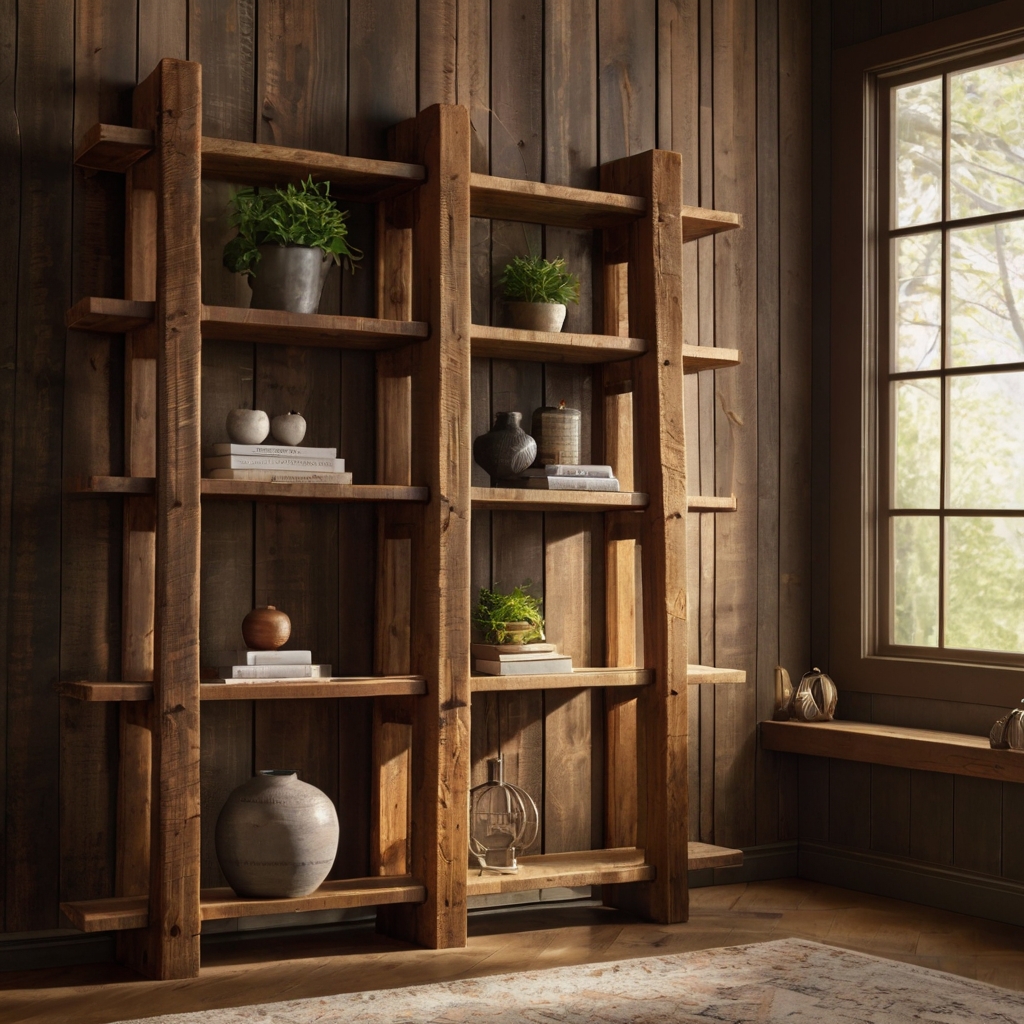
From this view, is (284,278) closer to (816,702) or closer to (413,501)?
(413,501)

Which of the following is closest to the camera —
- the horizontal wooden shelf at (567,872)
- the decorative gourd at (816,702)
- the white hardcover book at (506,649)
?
the horizontal wooden shelf at (567,872)

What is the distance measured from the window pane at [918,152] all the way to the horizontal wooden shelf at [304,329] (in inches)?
70.7

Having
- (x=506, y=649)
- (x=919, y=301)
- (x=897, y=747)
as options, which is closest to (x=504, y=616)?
(x=506, y=649)

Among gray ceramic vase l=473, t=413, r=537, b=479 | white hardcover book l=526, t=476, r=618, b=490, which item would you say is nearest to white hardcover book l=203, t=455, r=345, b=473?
gray ceramic vase l=473, t=413, r=537, b=479

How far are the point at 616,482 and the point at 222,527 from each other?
1095 mm

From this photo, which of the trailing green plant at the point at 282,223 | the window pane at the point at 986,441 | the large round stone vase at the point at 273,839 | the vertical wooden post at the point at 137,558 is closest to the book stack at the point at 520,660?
the large round stone vase at the point at 273,839

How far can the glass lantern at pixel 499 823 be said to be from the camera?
151 inches

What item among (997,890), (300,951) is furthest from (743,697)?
(300,951)

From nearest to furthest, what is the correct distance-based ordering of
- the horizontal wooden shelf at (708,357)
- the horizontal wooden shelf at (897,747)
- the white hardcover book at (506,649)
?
the white hardcover book at (506,649)
the horizontal wooden shelf at (897,747)
the horizontal wooden shelf at (708,357)

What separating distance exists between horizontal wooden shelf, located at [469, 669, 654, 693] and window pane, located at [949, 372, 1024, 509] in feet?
3.97

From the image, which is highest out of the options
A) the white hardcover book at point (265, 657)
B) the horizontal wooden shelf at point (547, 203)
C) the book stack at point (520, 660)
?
the horizontal wooden shelf at point (547, 203)

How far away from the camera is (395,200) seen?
389cm

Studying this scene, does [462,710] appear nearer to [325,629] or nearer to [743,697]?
[325,629]

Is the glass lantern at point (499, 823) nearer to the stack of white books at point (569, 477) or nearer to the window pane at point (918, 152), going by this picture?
the stack of white books at point (569, 477)
